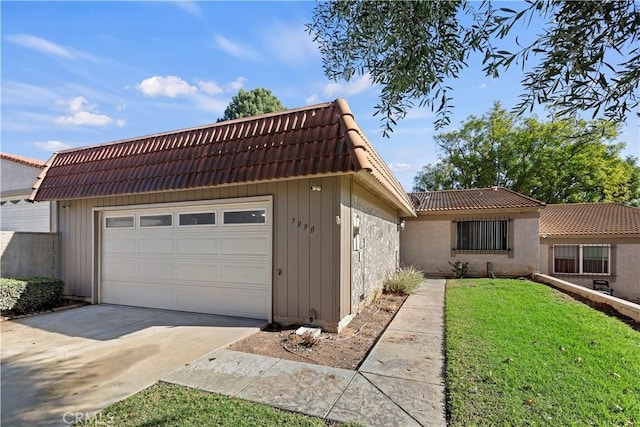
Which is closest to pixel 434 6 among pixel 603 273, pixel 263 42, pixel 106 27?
pixel 263 42

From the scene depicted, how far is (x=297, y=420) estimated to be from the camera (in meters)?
2.98

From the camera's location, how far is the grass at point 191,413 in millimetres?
2934

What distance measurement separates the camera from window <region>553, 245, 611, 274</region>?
15.4 metres

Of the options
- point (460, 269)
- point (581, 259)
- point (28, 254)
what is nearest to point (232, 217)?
point (28, 254)

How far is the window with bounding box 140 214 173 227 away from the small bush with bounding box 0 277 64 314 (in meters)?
2.73

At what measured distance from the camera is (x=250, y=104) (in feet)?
93.2

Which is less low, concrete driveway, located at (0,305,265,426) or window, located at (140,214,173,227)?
window, located at (140,214,173,227)

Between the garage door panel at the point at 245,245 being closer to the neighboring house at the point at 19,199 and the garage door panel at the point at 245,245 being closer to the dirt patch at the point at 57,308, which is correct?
the dirt patch at the point at 57,308

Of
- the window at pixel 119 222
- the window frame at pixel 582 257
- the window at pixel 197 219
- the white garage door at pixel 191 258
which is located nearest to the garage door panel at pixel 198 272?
the white garage door at pixel 191 258

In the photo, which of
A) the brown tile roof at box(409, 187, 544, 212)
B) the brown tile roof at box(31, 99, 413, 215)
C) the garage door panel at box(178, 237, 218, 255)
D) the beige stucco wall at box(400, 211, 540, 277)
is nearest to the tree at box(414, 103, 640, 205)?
the brown tile roof at box(409, 187, 544, 212)

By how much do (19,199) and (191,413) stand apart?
50.9 feet

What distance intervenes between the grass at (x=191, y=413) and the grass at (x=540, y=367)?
166 centimetres

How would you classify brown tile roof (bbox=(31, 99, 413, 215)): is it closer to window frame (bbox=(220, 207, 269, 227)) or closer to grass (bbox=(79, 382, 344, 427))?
window frame (bbox=(220, 207, 269, 227))

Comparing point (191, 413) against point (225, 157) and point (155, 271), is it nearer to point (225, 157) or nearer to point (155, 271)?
point (225, 157)
